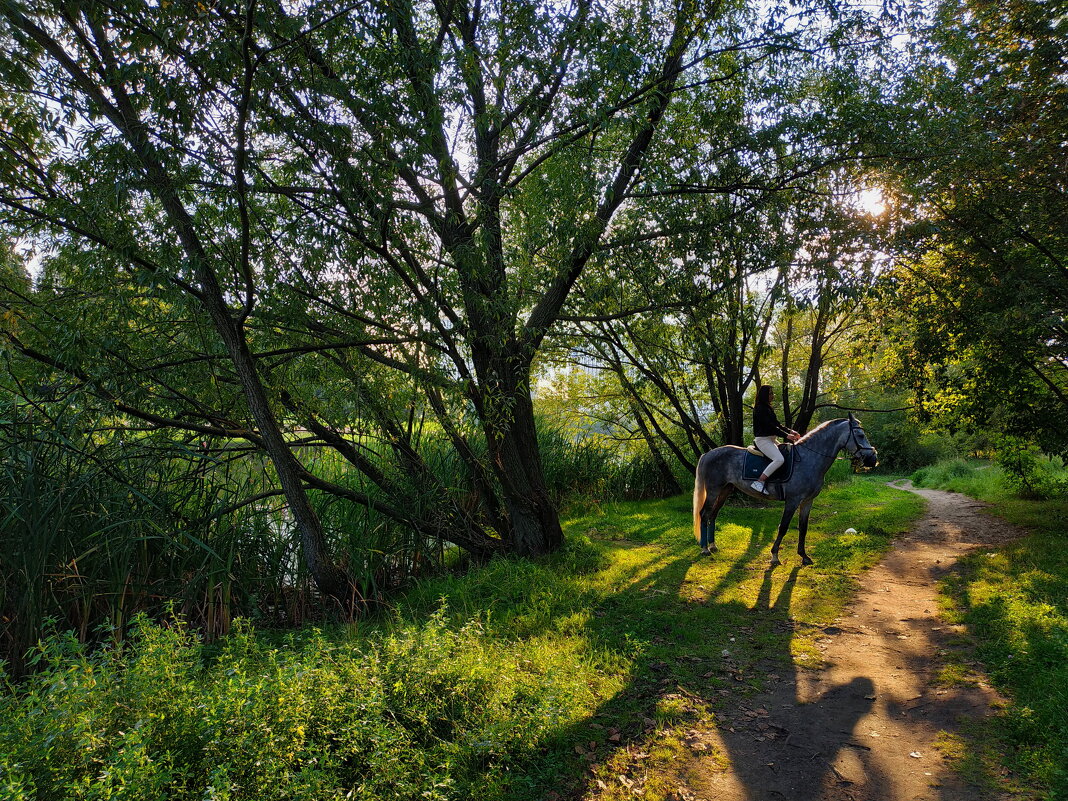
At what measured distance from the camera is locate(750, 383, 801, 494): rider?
7816 millimetres

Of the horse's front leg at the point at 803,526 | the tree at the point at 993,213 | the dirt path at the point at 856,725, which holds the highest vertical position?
the tree at the point at 993,213

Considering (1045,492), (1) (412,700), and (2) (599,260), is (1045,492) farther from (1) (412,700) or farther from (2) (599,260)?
(1) (412,700)

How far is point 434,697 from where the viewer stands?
3688 millimetres

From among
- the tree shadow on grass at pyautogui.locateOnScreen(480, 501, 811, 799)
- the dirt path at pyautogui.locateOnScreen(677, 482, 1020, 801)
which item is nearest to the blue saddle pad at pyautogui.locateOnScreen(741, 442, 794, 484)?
the tree shadow on grass at pyautogui.locateOnScreen(480, 501, 811, 799)

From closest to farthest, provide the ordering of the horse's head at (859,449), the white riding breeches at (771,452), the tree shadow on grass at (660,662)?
the tree shadow on grass at (660,662), the horse's head at (859,449), the white riding breeches at (771,452)

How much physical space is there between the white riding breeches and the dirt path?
2.10 meters

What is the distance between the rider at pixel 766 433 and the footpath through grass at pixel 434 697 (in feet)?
4.82

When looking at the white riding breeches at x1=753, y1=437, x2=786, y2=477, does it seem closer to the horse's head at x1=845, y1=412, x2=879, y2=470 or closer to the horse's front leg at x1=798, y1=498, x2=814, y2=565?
the horse's front leg at x1=798, y1=498, x2=814, y2=565

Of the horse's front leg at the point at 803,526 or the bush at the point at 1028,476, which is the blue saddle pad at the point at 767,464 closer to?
the horse's front leg at the point at 803,526

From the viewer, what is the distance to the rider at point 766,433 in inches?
308

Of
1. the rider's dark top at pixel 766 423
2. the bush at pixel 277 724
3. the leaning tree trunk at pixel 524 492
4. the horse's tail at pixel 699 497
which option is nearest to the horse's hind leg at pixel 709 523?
the horse's tail at pixel 699 497

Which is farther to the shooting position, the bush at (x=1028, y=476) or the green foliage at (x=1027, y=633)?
the bush at (x=1028, y=476)

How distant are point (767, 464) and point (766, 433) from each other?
1.42 ft

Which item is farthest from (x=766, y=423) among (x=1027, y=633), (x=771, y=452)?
(x=1027, y=633)
